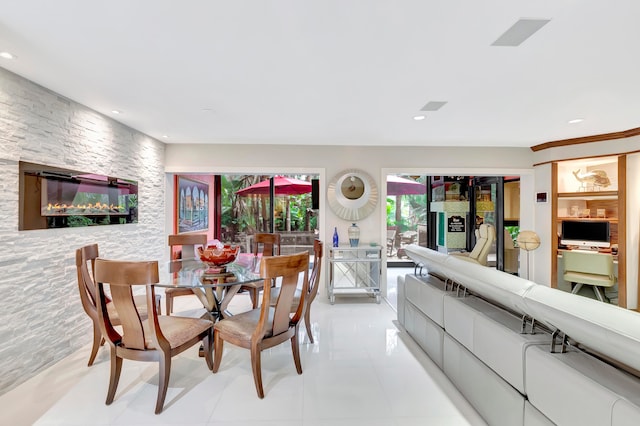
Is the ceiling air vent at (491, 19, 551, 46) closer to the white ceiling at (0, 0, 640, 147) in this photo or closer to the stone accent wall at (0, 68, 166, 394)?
the white ceiling at (0, 0, 640, 147)

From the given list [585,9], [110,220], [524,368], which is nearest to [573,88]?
[585,9]

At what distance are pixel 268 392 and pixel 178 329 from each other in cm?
78

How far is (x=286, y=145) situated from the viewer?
4.80 meters

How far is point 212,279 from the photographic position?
2.56 m

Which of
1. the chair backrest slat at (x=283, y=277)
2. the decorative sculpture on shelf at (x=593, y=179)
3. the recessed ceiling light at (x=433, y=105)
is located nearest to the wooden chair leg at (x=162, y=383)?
the chair backrest slat at (x=283, y=277)

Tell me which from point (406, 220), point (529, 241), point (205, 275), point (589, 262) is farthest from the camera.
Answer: point (406, 220)

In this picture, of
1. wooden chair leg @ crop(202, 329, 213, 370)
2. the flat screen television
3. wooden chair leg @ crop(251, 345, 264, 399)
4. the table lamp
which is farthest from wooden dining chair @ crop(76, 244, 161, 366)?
the flat screen television

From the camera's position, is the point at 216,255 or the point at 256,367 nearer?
the point at 256,367

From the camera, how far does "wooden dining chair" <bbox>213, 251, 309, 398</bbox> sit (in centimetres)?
214

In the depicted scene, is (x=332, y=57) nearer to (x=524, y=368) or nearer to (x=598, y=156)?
(x=524, y=368)

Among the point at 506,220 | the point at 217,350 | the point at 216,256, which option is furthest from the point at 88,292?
the point at 506,220

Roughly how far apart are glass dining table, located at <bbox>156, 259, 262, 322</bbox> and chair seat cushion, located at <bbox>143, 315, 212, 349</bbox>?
26 cm

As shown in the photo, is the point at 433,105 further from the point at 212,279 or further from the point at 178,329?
the point at 178,329

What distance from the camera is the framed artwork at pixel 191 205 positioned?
17.0ft
